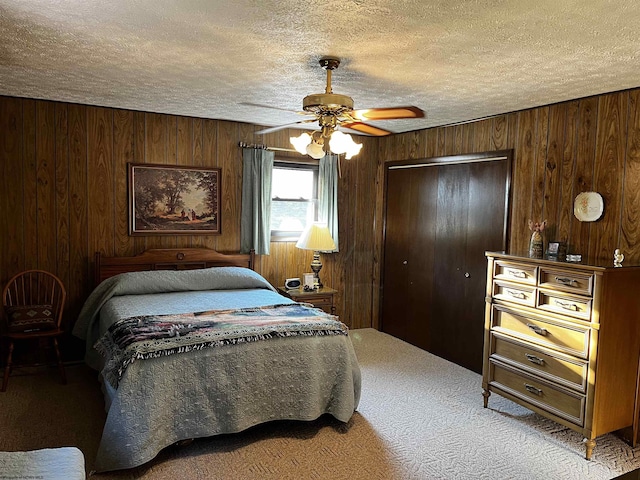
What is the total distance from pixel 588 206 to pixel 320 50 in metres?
2.35

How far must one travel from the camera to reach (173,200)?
476cm

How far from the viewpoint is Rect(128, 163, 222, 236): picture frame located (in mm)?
4586

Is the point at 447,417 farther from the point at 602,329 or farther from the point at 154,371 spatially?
the point at 154,371

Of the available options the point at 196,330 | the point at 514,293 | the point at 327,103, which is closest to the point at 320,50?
the point at 327,103

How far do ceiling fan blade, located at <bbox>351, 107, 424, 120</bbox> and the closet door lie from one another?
1.63 meters

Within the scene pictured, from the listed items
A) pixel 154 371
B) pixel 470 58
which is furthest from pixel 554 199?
pixel 154 371

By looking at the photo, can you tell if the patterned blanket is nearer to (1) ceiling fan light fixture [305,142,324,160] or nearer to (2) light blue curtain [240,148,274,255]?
(1) ceiling fan light fixture [305,142,324,160]

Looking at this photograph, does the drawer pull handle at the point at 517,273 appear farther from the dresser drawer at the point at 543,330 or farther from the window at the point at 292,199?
the window at the point at 292,199

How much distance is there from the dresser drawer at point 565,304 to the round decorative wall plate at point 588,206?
764mm

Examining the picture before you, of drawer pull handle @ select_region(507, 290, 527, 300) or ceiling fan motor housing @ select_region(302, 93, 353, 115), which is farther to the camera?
drawer pull handle @ select_region(507, 290, 527, 300)

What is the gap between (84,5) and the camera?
2.11 m

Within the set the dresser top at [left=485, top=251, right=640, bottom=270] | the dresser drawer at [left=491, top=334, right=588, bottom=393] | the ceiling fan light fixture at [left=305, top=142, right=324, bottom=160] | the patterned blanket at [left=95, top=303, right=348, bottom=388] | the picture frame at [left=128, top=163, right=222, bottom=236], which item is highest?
the ceiling fan light fixture at [left=305, top=142, right=324, bottom=160]

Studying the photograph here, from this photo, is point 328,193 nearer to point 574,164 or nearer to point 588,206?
point 574,164

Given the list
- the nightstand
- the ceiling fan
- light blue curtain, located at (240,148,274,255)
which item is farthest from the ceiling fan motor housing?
the nightstand
